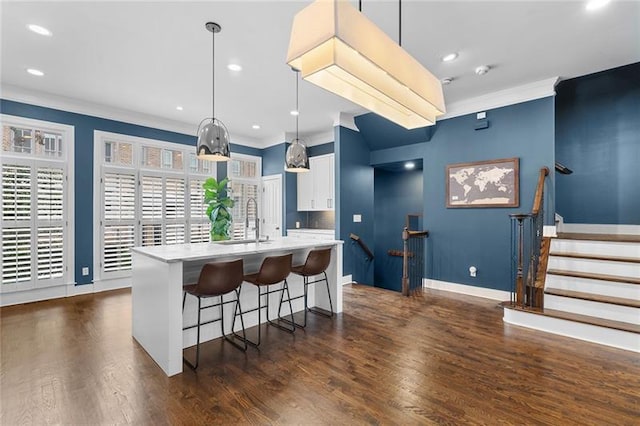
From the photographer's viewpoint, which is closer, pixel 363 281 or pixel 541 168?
pixel 541 168

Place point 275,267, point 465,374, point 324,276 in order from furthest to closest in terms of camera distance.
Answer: point 324,276, point 275,267, point 465,374

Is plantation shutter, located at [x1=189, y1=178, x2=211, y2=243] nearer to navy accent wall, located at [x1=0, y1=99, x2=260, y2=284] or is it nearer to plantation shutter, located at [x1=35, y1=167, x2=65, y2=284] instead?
navy accent wall, located at [x1=0, y1=99, x2=260, y2=284]

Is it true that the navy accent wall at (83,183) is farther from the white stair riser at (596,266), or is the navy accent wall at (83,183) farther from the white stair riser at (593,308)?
the white stair riser at (596,266)

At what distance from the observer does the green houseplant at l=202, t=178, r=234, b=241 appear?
5.77 metres

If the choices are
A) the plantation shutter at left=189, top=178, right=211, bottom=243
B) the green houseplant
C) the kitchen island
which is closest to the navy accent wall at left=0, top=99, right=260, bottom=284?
the plantation shutter at left=189, top=178, right=211, bottom=243

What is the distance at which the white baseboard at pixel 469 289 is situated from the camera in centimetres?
438

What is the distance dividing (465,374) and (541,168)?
3088 millimetres

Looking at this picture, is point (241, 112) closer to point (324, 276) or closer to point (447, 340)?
point (324, 276)

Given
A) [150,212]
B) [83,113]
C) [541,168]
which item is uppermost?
[83,113]

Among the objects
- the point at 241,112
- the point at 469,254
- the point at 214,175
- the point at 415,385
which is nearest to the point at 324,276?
the point at 415,385

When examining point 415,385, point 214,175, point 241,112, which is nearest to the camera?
point 415,385

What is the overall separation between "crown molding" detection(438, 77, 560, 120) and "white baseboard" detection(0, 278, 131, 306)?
609cm

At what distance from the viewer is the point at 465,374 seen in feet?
7.86

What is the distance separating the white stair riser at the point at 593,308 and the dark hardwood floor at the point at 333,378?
0.46m
